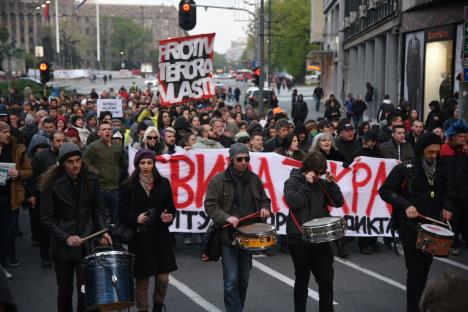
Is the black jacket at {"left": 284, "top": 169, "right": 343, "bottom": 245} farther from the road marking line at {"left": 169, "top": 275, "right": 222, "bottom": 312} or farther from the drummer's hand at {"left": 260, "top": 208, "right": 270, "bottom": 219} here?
the road marking line at {"left": 169, "top": 275, "right": 222, "bottom": 312}

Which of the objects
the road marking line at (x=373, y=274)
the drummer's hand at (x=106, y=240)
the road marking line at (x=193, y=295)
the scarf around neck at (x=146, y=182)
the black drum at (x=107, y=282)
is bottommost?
the road marking line at (x=373, y=274)

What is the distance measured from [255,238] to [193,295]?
197 centimetres

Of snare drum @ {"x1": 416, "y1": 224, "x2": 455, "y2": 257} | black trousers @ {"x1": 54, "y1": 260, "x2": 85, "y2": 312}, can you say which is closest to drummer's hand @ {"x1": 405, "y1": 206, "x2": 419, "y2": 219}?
snare drum @ {"x1": 416, "y1": 224, "x2": 455, "y2": 257}

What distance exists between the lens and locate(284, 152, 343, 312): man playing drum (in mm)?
6539

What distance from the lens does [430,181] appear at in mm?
6781

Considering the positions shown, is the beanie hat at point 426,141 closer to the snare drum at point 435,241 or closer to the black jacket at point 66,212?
the snare drum at point 435,241

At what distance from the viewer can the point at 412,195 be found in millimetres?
6848

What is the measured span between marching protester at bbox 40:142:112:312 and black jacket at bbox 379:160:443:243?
8.42ft

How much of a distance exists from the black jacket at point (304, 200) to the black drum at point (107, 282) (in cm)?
154

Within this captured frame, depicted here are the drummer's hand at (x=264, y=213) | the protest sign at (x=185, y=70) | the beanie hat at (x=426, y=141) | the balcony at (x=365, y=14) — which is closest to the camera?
the drummer's hand at (x=264, y=213)

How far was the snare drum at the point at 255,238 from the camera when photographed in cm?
635

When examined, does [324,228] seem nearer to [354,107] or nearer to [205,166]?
[205,166]

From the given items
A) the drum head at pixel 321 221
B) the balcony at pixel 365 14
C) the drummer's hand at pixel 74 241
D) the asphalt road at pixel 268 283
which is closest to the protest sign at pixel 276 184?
the asphalt road at pixel 268 283

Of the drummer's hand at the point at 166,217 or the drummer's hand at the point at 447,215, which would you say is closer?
the drummer's hand at the point at 166,217
